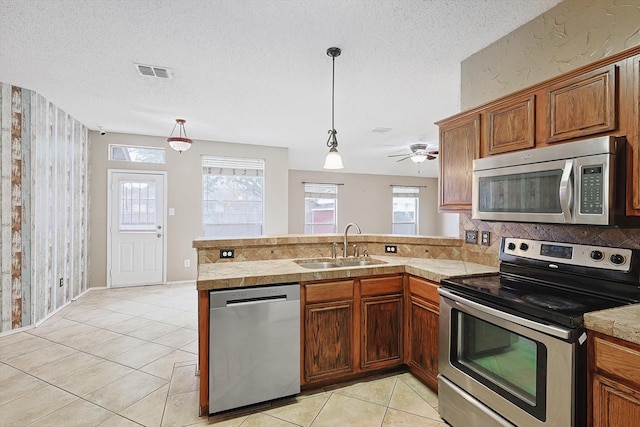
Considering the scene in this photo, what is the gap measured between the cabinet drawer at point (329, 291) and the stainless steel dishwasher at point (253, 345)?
108 mm

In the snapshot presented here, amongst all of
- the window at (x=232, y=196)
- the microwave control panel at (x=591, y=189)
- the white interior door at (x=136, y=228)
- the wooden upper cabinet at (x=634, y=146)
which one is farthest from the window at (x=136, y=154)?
the wooden upper cabinet at (x=634, y=146)

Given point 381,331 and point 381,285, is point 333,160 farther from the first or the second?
point 381,331

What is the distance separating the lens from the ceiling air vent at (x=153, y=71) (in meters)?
2.93

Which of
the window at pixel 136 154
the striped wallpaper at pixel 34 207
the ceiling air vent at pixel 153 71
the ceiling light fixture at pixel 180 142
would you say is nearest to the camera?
the ceiling air vent at pixel 153 71

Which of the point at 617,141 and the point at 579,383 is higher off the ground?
the point at 617,141

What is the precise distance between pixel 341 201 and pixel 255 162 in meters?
2.95

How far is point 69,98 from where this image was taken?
380cm

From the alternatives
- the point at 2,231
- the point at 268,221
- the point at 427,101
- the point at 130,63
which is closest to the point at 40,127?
the point at 2,231

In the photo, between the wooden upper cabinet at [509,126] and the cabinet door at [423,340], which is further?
the cabinet door at [423,340]

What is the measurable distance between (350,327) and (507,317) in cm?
111

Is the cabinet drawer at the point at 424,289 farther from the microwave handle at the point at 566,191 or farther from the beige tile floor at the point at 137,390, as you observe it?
the microwave handle at the point at 566,191

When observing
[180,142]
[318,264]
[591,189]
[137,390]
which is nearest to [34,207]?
[180,142]

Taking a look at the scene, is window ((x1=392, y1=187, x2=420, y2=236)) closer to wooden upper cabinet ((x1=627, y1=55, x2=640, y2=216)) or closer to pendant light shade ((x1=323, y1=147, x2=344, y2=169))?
pendant light shade ((x1=323, y1=147, x2=344, y2=169))

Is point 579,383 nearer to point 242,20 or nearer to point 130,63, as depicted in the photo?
point 242,20
